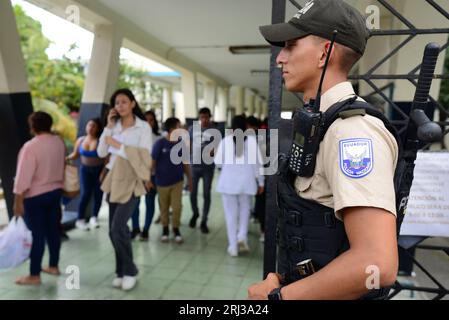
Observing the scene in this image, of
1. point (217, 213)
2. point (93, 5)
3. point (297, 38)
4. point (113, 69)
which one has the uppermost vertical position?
point (93, 5)

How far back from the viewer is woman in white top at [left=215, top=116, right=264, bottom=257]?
4098 millimetres

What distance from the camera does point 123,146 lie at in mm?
3113

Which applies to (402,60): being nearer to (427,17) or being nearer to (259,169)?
(427,17)

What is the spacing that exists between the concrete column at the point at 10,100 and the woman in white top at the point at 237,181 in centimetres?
229

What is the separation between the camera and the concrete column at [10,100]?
3633 mm

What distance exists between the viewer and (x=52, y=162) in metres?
3.27

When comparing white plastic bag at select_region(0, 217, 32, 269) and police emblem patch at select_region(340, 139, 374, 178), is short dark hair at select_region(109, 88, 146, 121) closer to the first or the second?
white plastic bag at select_region(0, 217, 32, 269)

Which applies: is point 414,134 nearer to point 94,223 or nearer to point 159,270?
point 159,270

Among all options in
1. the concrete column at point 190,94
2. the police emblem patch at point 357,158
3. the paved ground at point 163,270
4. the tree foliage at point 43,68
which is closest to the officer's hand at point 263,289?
the police emblem patch at point 357,158

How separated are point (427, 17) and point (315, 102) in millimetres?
2813

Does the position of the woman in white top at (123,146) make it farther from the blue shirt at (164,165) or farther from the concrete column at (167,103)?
the concrete column at (167,103)

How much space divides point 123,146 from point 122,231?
749 millimetres
